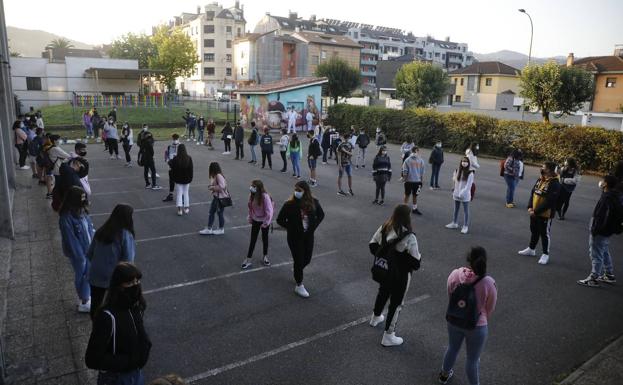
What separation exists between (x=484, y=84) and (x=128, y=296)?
7239cm

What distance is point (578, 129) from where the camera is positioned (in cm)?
2116

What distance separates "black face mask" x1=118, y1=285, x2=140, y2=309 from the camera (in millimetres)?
3256

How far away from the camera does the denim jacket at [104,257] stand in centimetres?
509

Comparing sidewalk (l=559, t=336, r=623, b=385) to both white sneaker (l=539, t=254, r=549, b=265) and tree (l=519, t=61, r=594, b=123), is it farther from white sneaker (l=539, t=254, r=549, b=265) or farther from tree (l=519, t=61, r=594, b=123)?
tree (l=519, t=61, r=594, b=123)

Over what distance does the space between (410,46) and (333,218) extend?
4797 inches

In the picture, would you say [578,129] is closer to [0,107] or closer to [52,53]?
[0,107]

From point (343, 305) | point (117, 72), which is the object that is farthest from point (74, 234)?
point (117, 72)

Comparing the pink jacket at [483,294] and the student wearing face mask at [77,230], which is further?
the student wearing face mask at [77,230]

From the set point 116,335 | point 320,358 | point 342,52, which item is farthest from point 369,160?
point 342,52

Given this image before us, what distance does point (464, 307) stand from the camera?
4.57 meters

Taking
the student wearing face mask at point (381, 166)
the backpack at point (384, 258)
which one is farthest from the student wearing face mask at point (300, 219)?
the student wearing face mask at point (381, 166)

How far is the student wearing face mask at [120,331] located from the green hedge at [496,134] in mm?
21780

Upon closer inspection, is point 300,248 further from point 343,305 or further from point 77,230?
point 77,230

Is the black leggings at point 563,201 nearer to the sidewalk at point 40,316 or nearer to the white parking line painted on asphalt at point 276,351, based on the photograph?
the white parking line painted on asphalt at point 276,351
